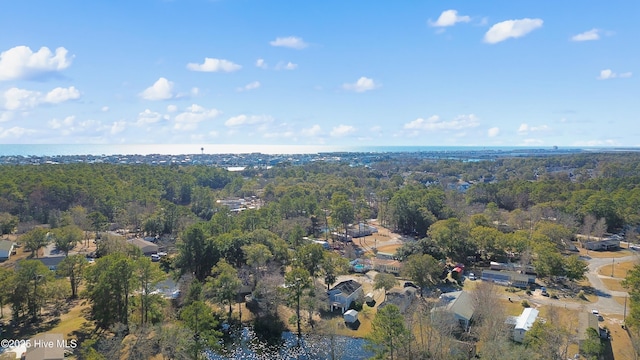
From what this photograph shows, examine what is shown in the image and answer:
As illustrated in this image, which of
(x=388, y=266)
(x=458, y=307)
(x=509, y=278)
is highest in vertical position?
(x=458, y=307)

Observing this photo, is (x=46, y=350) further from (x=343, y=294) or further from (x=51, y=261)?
(x=51, y=261)

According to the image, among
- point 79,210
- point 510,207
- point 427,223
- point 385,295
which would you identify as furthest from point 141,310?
point 510,207

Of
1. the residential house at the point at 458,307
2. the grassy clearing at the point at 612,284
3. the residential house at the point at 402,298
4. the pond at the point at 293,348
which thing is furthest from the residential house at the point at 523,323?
the grassy clearing at the point at 612,284

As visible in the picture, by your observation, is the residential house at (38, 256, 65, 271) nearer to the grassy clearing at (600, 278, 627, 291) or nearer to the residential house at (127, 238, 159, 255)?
the residential house at (127, 238, 159, 255)

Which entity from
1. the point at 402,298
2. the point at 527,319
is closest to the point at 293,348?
the point at 402,298

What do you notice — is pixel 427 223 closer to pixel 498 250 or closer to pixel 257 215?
pixel 498 250

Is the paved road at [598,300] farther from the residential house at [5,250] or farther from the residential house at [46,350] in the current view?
the residential house at [5,250]

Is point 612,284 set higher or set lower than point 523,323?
lower

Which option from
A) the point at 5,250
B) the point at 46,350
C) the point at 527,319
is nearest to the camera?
the point at 46,350
